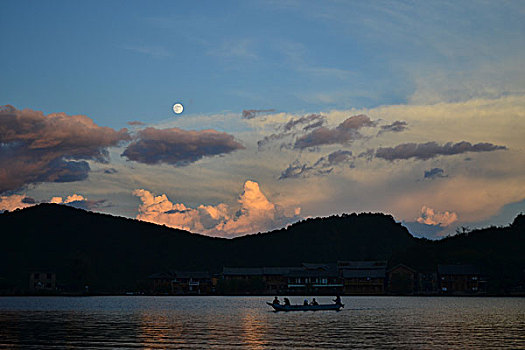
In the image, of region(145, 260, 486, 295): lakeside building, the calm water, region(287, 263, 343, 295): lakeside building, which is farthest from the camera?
region(287, 263, 343, 295): lakeside building

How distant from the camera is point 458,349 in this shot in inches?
1657

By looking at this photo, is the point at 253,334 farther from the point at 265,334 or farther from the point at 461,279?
the point at 461,279

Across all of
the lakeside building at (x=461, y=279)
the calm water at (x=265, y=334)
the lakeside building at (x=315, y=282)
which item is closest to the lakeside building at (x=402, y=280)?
the lakeside building at (x=461, y=279)

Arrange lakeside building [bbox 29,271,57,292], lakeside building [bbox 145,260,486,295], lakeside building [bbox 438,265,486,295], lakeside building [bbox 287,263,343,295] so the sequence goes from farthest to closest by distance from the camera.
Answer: lakeside building [bbox 287,263,343,295]
lakeside building [bbox 29,271,57,292]
lakeside building [bbox 145,260,486,295]
lakeside building [bbox 438,265,486,295]

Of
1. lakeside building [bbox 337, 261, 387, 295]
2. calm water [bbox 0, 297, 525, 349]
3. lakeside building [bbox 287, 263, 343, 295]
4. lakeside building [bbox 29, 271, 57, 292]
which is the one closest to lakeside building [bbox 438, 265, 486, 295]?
lakeside building [bbox 337, 261, 387, 295]

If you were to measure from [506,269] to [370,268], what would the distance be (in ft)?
150

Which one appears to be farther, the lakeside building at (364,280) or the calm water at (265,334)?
the lakeside building at (364,280)

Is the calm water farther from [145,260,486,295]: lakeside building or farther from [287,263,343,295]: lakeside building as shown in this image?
[287,263,343,295]: lakeside building

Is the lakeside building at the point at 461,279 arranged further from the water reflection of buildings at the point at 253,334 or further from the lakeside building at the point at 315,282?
the water reflection of buildings at the point at 253,334

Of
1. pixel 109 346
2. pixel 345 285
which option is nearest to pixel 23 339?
pixel 109 346

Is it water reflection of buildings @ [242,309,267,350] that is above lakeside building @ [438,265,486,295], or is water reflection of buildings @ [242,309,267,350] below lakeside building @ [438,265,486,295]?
below

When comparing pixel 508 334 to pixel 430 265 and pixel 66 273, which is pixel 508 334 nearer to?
pixel 430 265

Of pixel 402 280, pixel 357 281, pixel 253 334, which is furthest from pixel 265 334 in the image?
pixel 357 281

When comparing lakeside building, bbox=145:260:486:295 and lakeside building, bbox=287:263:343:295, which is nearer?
lakeside building, bbox=145:260:486:295
